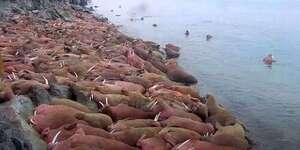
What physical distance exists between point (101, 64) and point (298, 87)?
365 inches

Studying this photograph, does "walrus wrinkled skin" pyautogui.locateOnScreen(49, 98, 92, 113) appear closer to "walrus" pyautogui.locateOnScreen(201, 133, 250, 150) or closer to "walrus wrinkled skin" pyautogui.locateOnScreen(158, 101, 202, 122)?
"walrus wrinkled skin" pyautogui.locateOnScreen(158, 101, 202, 122)

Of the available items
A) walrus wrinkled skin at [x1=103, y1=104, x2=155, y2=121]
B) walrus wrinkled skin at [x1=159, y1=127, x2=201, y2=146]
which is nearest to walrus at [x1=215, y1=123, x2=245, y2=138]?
walrus wrinkled skin at [x1=159, y1=127, x2=201, y2=146]

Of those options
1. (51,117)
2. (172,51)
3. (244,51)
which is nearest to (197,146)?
(51,117)

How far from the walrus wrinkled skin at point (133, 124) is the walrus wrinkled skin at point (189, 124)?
0.41m

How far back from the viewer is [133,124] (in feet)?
47.1

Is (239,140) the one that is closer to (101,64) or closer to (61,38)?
(101,64)

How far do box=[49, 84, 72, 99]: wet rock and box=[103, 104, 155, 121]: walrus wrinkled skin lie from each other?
4.01 ft

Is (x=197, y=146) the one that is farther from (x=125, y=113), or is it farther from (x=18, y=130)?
(x=18, y=130)

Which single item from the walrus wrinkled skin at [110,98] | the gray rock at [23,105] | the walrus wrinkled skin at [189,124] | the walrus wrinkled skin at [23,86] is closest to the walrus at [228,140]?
the walrus wrinkled skin at [189,124]

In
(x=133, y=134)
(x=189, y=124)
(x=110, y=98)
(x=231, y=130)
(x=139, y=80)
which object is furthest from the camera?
(x=139, y=80)

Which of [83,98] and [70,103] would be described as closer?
[70,103]

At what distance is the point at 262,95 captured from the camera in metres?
23.1

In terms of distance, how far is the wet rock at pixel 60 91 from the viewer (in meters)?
15.2

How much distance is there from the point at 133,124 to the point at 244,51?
72.9 feet
